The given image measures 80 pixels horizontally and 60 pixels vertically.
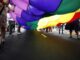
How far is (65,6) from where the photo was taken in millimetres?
8758

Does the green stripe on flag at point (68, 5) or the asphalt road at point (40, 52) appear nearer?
the asphalt road at point (40, 52)

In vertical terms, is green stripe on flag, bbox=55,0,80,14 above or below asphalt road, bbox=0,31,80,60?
above

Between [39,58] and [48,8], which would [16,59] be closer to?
[39,58]

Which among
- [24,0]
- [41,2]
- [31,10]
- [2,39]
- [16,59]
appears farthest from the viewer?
[2,39]

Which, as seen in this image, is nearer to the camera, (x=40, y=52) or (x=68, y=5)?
(x=68, y=5)

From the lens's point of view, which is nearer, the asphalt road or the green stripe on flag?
the asphalt road

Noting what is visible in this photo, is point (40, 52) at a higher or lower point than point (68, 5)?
lower

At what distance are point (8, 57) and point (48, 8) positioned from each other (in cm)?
206

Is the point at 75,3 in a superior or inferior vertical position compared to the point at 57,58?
superior

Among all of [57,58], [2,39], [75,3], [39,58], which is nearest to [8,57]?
[39,58]

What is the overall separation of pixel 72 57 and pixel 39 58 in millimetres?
1037

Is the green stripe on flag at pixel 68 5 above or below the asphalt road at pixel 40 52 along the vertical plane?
above

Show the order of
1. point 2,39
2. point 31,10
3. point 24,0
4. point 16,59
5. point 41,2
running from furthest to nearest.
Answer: point 2,39, point 31,10, point 24,0, point 41,2, point 16,59

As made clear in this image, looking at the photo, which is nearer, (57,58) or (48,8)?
(57,58)
